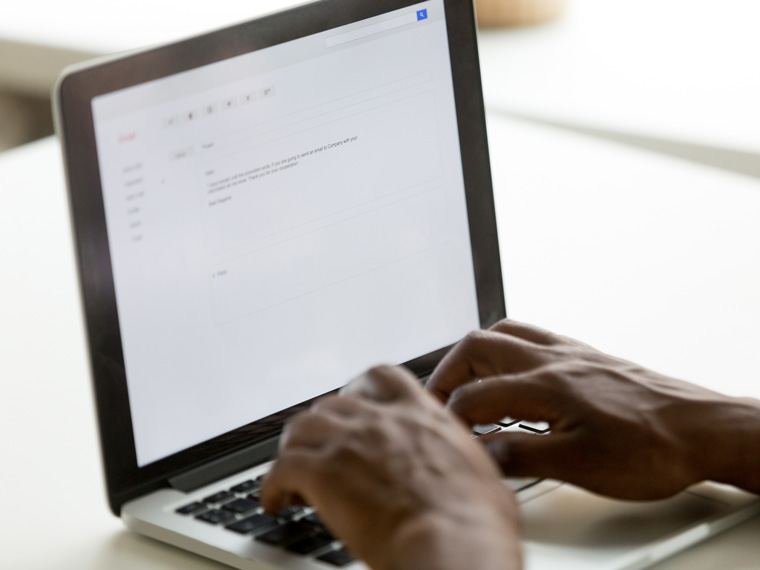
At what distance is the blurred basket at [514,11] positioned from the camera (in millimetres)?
2201

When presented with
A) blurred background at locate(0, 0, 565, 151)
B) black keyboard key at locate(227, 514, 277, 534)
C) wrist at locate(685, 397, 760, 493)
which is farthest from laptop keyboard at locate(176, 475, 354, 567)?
blurred background at locate(0, 0, 565, 151)

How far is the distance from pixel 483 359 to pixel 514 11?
1.61m

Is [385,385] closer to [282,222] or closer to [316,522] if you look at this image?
[316,522]

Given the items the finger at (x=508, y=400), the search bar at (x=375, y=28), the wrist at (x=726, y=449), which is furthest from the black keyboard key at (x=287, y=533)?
the search bar at (x=375, y=28)

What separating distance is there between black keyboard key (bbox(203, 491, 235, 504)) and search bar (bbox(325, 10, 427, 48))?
1.02 ft

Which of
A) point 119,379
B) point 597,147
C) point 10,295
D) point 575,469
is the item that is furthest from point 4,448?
point 597,147

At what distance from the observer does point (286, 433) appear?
0.60m

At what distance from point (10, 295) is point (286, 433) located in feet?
2.11

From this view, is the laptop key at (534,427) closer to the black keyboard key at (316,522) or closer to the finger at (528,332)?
the finger at (528,332)

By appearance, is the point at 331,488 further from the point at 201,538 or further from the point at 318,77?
the point at 318,77

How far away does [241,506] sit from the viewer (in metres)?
0.67

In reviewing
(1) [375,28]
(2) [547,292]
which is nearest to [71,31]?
(2) [547,292]

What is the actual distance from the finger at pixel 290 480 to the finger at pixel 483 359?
0.15 m

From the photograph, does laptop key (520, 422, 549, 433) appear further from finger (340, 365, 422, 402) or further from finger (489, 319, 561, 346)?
finger (340, 365, 422, 402)
